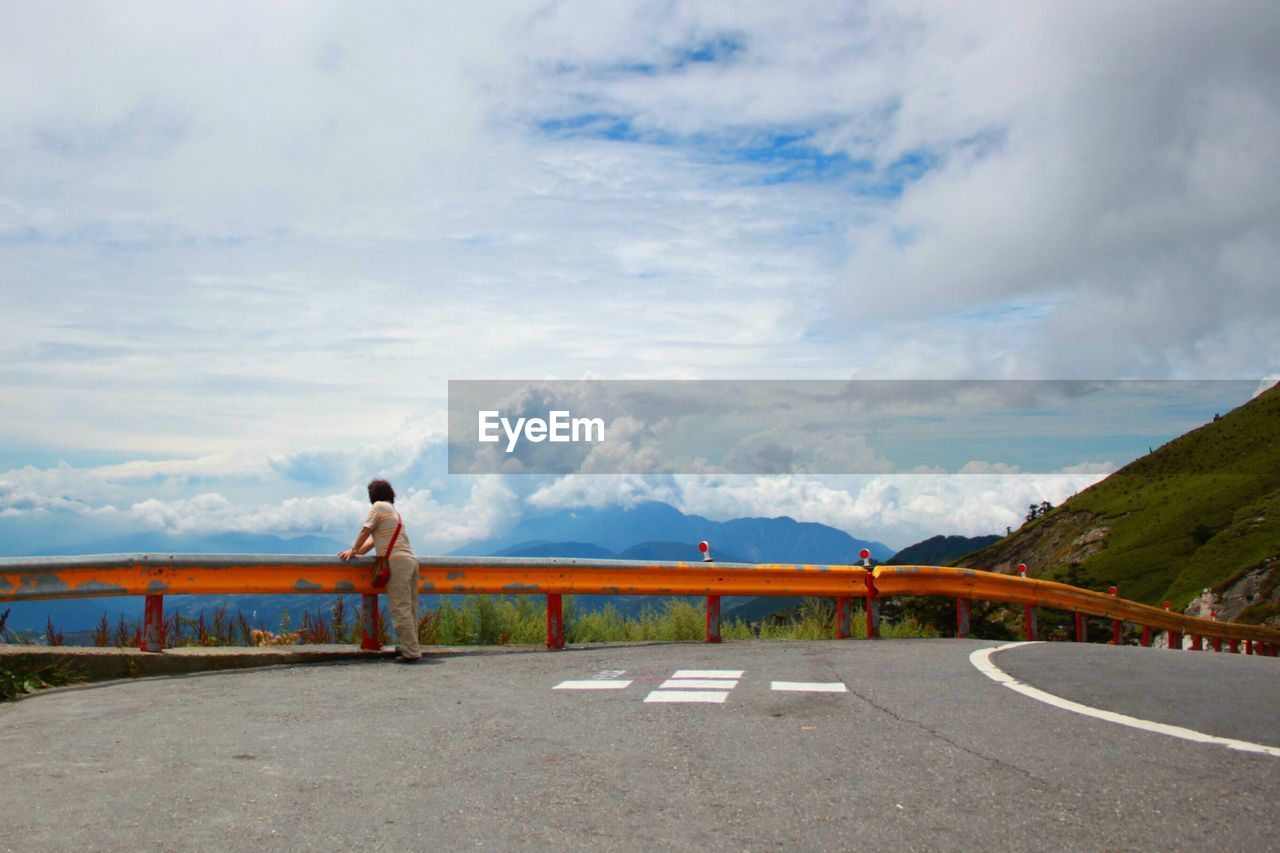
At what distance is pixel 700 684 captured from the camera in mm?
8930

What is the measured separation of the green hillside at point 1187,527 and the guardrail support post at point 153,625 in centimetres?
13235

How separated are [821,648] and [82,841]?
8.41 meters

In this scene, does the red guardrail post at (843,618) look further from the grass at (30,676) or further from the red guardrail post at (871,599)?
the grass at (30,676)

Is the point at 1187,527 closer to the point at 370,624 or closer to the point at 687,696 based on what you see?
the point at 370,624

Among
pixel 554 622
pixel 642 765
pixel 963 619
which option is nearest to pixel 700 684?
pixel 642 765

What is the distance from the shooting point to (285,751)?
6.46 meters

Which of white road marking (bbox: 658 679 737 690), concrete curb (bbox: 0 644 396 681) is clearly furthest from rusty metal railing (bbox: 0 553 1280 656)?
white road marking (bbox: 658 679 737 690)

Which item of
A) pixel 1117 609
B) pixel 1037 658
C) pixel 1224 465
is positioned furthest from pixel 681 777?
pixel 1224 465

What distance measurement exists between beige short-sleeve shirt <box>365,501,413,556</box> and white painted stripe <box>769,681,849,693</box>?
15.0ft

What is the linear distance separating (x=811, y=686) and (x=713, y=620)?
5.33 metres

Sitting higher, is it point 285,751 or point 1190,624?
point 285,751

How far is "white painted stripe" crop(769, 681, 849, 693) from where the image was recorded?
333 inches

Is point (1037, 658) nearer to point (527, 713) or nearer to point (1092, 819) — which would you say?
point (527, 713)

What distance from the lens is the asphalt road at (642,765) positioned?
15.4 ft
